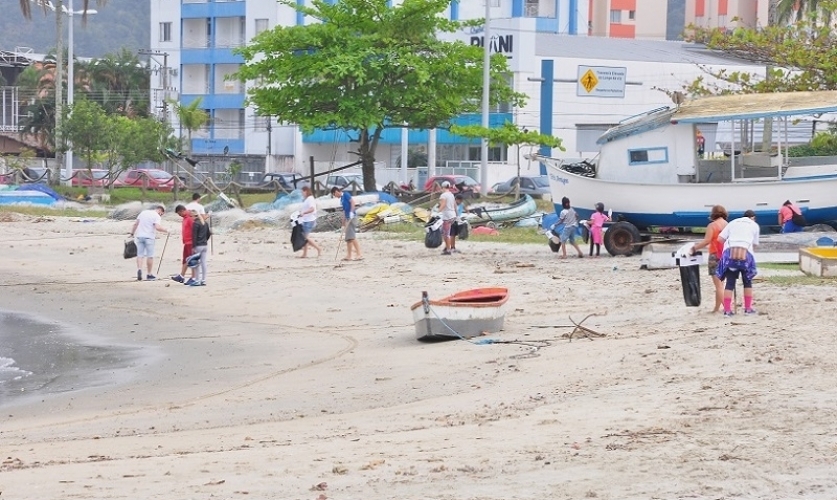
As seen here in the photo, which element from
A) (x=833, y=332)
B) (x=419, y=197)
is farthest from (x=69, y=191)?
(x=833, y=332)

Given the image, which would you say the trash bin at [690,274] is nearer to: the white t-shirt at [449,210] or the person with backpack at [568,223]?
the person with backpack at [568,223]

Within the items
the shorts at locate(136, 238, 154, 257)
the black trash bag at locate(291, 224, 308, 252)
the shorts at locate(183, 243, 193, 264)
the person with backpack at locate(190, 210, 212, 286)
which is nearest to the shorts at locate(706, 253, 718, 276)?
the person with backpack at locate(190, 210, 212, 286)

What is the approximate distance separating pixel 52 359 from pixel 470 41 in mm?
42770

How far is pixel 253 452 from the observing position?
988 cm

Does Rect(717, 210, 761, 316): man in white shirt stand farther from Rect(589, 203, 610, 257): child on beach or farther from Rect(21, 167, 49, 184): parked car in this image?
Rect(21, 167, 49, 184): parked car

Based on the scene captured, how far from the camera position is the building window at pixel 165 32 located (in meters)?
82.2

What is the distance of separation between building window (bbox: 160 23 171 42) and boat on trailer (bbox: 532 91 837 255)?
58.7 m

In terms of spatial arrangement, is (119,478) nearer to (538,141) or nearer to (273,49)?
(538,141)

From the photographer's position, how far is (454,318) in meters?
16.6

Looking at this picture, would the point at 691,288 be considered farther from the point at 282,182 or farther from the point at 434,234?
the point at 282,182

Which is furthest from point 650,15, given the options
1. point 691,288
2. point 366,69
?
point 691,288

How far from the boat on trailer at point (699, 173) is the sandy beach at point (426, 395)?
1.52 metres

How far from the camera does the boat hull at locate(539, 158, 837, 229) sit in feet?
82.7

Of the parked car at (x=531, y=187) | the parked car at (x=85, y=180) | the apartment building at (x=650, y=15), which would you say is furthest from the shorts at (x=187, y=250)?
the apartment building at (x=650, y=15)
